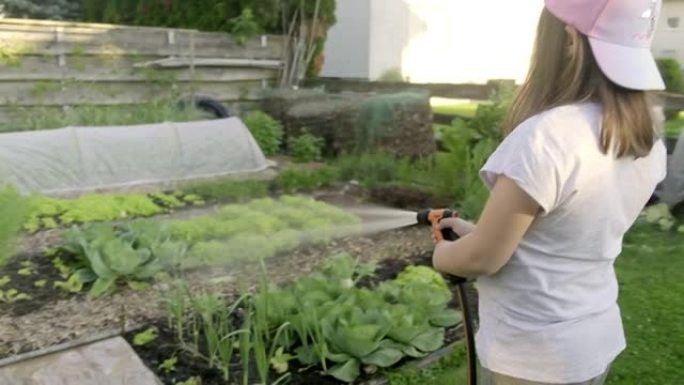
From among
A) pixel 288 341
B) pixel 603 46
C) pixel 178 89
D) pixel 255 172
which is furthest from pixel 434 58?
pixel 603 46

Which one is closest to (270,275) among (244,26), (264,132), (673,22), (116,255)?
(116,255)

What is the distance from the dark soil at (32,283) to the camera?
347 centimetres

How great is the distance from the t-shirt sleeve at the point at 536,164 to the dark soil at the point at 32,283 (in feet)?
9.27

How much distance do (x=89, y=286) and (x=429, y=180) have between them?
2.98 m

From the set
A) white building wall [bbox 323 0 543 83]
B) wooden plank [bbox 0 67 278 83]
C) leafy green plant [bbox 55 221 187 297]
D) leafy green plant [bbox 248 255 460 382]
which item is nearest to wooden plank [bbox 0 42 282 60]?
wooden plank [bbox 0 67 278 83]

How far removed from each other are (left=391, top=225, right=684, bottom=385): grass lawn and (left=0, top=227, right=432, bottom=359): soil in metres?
1.26

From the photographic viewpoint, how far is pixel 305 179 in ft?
21.1

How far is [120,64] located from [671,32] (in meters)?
18.6

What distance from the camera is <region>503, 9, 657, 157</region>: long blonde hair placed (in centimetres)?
139

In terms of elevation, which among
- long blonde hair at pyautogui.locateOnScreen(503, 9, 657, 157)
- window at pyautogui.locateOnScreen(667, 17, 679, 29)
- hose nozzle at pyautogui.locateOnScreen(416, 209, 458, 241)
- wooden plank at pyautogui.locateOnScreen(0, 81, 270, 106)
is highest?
window at pyautogui.locateOnScreen(667, 17, 679, 29)

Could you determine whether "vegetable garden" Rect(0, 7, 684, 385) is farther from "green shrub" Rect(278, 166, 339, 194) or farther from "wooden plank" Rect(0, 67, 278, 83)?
"wooden plank" Rect(0, 67, 278, 83)

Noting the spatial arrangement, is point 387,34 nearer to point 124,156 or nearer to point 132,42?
point 132,42

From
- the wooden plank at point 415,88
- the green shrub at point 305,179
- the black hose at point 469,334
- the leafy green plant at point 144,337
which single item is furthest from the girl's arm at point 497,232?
the wooden plank at point 415,88

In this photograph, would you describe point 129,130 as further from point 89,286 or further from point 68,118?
point 89,286
